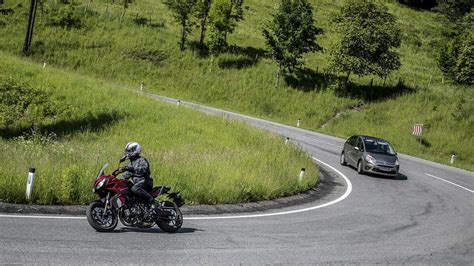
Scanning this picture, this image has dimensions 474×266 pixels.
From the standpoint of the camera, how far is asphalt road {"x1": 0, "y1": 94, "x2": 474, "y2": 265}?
25.5ft

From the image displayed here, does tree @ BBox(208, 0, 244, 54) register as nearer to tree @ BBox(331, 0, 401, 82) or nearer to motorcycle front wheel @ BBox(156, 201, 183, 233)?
tree @ BBox(331, 0, 401, 82)

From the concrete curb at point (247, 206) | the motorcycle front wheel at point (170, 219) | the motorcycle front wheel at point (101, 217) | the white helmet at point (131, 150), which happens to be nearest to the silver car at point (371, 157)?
the concrete curb at point (247, 206)

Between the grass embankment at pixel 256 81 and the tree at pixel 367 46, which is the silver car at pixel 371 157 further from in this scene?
the tree at pixel 367 46

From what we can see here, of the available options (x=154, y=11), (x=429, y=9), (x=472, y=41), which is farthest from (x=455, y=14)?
(x=154, y=11)

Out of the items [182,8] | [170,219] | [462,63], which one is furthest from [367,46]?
[170,219]

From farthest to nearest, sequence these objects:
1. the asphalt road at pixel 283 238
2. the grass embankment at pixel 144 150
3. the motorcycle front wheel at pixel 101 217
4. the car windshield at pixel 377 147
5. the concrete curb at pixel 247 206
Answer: the car windshield at pixel 377 147 → the grass embankment at pixel 144 150 → the concrete curb at pixel 247 206 → the motorcycle front wheel at pixel 101 217 → the asphalt road at pixel 283 238

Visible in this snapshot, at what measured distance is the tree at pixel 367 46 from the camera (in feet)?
147

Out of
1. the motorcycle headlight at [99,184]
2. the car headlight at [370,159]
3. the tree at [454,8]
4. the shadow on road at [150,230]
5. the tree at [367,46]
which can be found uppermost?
the tree at [454,8]

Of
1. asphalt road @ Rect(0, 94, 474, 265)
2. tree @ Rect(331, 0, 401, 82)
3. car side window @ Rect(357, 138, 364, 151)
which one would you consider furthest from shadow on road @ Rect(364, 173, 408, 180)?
tree @ Rect(331, 0, 401, 82)

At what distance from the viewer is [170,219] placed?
9.76m

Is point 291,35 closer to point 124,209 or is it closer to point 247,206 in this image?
point 247,206

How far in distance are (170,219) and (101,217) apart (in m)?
1.43

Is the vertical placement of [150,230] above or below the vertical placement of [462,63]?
below

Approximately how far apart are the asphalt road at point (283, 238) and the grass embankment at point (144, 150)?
1424 millimetres
